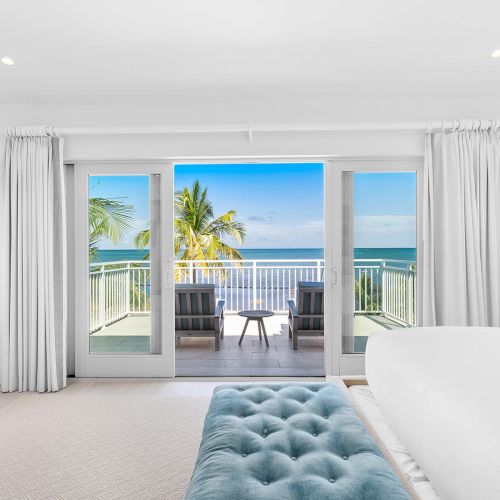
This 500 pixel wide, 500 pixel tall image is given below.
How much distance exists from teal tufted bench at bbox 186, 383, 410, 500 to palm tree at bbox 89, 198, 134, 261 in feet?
7.66

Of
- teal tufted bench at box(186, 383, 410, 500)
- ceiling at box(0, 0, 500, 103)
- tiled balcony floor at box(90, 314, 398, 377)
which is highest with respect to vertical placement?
ceiling at box(0, 0, 500, 103)

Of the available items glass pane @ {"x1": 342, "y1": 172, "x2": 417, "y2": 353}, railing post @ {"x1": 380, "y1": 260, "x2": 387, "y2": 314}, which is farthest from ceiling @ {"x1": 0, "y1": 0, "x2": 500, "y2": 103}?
railing post @ {"x1": 380, "y1": 260, "x2": 387, "y2": 314}

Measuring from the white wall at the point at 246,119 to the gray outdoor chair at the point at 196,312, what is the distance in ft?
5.43

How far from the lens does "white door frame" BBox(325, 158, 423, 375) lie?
3.58 m

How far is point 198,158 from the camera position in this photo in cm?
360

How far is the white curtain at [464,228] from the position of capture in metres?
3.28

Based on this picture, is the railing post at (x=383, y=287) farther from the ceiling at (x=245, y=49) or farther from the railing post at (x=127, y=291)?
the railing post at (x=127, y=291)

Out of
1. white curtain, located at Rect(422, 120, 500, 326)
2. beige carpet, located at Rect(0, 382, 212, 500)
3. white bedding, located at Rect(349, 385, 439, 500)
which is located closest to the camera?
white bedding, located at Rect(349, 385, 439, 500)

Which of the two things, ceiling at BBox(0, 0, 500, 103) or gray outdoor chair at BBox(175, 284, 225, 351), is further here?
gray outdoor chair at BBox(175, 284, 225, 351)

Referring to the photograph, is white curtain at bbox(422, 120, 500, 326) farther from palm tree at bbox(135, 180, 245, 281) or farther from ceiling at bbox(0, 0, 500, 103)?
palm tree at bbox(135, 180, 245, 281)

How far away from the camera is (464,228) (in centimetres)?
331

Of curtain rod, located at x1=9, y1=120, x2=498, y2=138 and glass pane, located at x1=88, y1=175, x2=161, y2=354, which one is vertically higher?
curtain rod, located at x1=9, y1=120, x2=498, y2=138

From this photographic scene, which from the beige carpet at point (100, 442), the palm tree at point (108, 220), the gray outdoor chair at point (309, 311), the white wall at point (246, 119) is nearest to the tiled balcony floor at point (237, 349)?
the gray outdoor chair at point (309, 311)

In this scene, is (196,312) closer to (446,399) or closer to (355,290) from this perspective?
(355,290)
